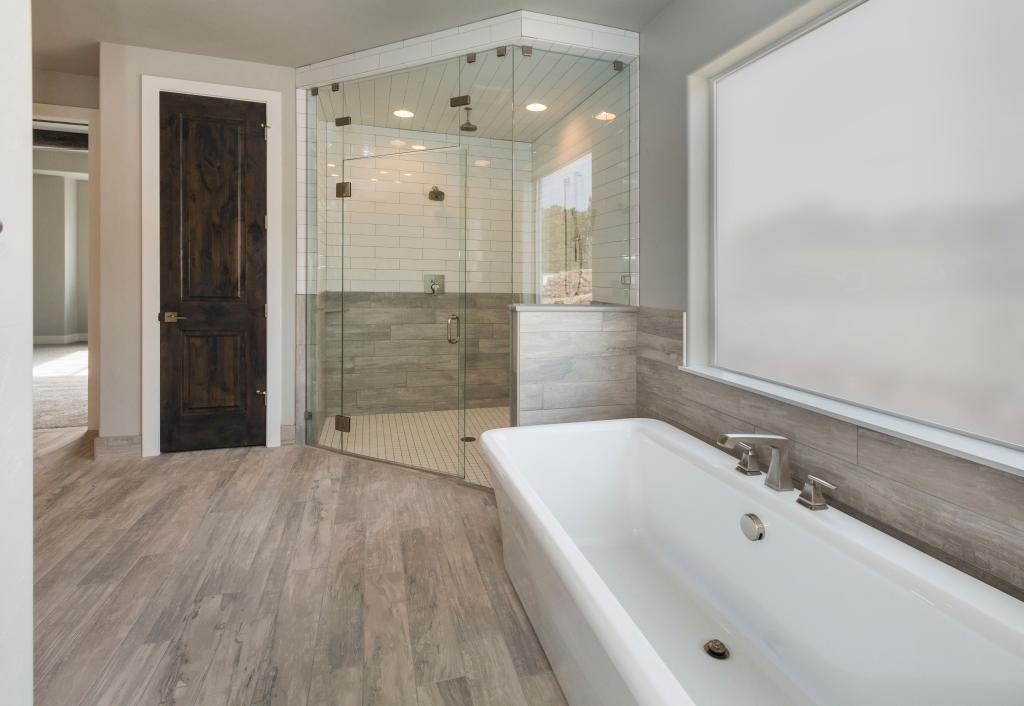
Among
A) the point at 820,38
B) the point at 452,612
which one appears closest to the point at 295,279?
the point at 452,612

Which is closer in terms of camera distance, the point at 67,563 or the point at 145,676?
the point at 145,676

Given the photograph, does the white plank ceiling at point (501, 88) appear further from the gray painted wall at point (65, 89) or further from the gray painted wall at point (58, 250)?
the gray painted wall at point (58, 250)

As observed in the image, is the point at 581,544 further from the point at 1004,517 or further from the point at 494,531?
the point at 1004,517

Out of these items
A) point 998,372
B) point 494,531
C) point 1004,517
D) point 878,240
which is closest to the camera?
point 1004,517

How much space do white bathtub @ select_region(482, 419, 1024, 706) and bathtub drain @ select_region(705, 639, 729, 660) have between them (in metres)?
0.02

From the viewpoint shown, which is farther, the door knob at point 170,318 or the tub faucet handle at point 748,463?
the door knob at point 170,318

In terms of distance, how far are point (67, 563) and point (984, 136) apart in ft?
11.3

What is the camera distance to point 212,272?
3.85 meters

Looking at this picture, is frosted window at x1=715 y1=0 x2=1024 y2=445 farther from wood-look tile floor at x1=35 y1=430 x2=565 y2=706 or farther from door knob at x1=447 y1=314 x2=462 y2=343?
door knob at x1=447 y1=314 x2=462 y2=343

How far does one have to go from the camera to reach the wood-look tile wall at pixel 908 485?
128 centimetres

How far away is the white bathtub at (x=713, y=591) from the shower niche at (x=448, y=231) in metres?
0.99

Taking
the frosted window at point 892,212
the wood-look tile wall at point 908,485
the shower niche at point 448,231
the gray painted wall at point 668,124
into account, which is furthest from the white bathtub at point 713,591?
the shower niche at point 448,231

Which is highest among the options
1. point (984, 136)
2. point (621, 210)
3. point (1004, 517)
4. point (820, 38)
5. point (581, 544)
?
point (820, 38)

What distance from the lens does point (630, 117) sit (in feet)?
10.5
